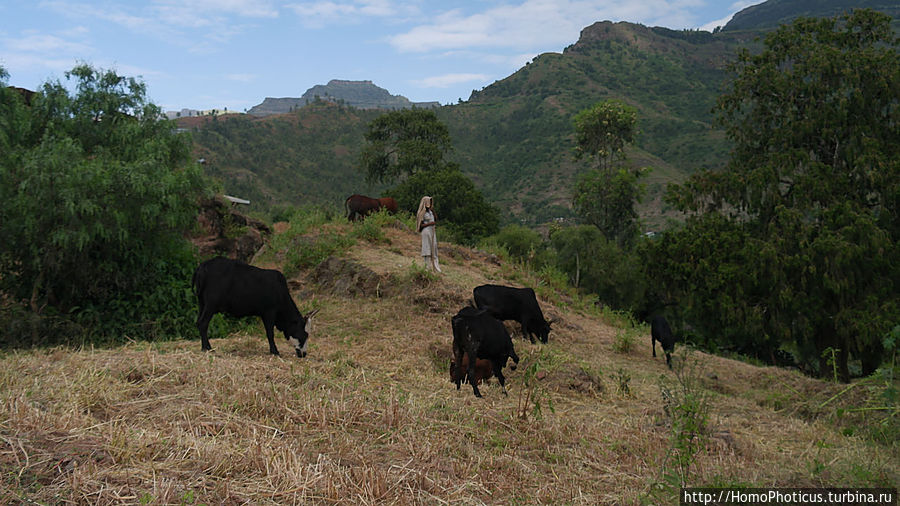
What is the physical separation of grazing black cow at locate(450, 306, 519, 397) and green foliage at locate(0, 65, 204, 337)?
212 inches

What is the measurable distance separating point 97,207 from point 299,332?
3573 millimetres

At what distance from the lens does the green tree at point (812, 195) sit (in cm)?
1562

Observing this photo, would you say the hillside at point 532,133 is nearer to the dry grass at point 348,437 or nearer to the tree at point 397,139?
the tree at point 397,139

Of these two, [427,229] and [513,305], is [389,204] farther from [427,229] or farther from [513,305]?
[513,305]

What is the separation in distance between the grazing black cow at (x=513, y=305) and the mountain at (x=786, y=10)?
109390 millimetres

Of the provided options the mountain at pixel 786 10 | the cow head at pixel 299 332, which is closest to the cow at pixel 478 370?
the cow head at pixel 299 332

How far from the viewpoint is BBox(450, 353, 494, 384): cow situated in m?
6.87

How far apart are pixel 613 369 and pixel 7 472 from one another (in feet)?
25.2

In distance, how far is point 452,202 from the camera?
29609 millimetres

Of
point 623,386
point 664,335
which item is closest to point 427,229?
point 664,335

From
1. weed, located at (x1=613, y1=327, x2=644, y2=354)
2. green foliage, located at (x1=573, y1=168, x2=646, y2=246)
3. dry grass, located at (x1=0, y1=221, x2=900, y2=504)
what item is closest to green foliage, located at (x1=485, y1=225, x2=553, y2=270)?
green foliage, located at (x1=573, y1=168, x2=646, y2=246)

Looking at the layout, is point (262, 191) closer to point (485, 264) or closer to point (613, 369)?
point (485, 264)

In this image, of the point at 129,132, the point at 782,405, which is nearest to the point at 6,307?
the point at 129,132

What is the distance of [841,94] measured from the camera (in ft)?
56.4
